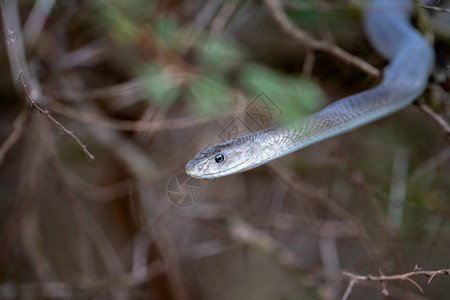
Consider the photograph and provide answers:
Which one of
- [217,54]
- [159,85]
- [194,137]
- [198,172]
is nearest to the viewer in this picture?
[198,172]

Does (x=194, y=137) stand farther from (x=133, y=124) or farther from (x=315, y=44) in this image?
(x=315, y=44)

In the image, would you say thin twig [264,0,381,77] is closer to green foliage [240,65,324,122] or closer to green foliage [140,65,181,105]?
green foliage [240,65,324,122]

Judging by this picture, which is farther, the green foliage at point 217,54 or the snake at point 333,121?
the green foliage at point 217,54

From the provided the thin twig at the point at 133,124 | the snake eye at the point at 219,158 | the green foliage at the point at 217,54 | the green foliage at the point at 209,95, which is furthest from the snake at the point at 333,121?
the green foliage at the point at 217,54

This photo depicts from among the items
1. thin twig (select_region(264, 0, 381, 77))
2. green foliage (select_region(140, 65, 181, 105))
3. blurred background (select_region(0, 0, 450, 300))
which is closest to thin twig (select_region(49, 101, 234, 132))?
blurred background (select_region(0, 0, 450, 300))

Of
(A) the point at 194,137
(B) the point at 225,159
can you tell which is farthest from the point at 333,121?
(A) the point at 194,137

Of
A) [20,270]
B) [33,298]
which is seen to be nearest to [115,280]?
[33,298]

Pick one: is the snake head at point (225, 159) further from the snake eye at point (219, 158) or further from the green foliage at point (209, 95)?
the green foliage at point (209, 95)
